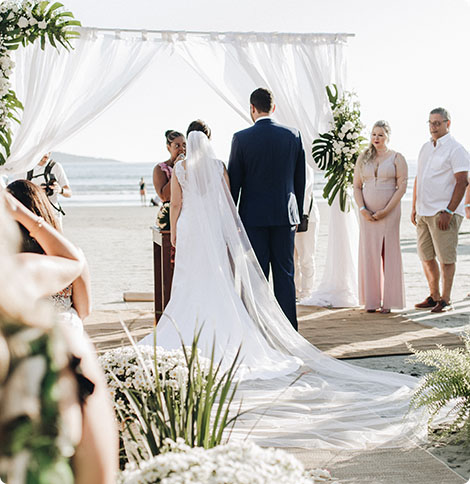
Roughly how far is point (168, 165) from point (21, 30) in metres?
1.78

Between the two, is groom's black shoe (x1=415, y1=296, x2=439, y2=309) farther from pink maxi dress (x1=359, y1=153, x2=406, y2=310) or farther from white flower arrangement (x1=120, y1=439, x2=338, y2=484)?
white flower arrangement (x1=120, y1=439, x2=338, y2=484)

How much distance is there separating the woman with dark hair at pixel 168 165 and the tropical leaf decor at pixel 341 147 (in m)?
1.78

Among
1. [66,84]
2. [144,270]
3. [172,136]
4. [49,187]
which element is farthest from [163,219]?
[144,270]

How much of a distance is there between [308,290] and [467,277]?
259cm

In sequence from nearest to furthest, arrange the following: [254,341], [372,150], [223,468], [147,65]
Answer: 1. [223,468]
2. [254,341]
3. [372,150]
4. [147,65]

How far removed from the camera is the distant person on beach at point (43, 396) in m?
0.63

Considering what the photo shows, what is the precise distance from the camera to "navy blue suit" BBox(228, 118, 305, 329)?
18.2 ft

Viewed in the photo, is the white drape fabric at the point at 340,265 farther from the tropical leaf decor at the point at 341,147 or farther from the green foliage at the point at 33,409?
the green foliage at the point at 33,409

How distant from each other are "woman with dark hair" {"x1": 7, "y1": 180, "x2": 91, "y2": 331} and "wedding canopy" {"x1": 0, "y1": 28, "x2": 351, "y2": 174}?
4.07 metres

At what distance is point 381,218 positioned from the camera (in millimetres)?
6820

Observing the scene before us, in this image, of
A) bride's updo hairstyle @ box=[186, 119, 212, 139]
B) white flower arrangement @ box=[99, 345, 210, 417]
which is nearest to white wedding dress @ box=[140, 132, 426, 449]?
bride's updo hairstyle @ box=[186, 119, 212, 139]

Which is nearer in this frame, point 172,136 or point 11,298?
point 11,298

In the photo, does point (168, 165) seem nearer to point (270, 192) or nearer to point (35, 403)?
point (270, 192)

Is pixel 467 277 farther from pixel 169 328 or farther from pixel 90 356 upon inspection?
pixel 90 356
